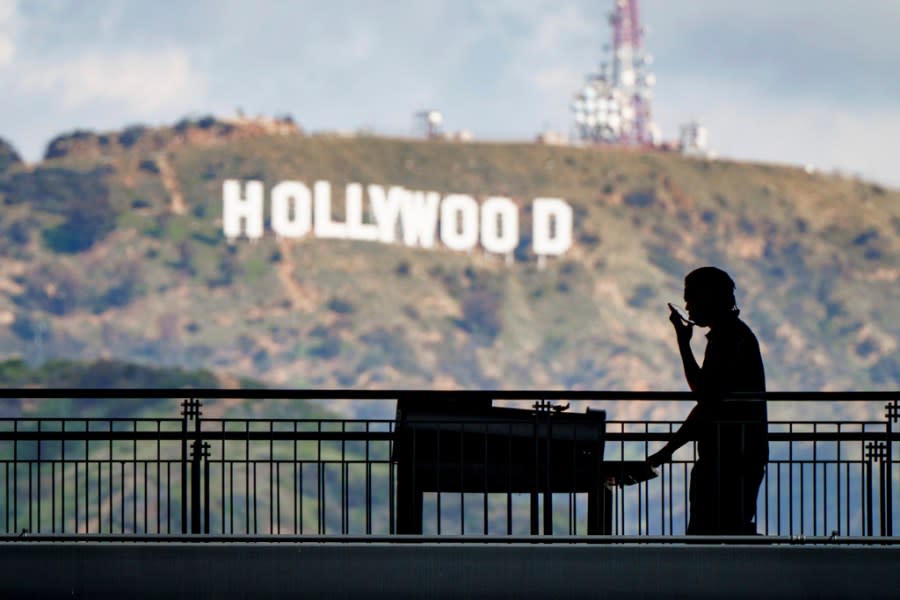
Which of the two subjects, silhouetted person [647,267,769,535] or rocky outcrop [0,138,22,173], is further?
rocky outcrop [0,138,22,173]

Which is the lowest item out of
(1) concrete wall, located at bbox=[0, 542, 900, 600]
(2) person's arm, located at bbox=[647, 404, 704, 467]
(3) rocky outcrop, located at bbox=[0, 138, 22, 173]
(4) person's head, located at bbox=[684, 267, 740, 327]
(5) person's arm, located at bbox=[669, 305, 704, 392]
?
(1) concrete wall, located at bbox=[0, 542, 900, 600]

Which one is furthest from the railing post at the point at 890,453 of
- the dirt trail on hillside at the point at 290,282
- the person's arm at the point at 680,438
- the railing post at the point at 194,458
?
the dirt trail on hillside at the point at 290,282

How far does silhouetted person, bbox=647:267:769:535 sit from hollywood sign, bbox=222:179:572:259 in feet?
454

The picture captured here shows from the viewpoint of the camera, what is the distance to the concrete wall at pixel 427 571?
359 inches

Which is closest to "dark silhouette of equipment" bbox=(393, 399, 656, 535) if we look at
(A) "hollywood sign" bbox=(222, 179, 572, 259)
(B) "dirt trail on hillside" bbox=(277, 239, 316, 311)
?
(B) "dirt trail on hillside" bbox=(277, 239, 316, 311)

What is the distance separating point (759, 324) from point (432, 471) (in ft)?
468

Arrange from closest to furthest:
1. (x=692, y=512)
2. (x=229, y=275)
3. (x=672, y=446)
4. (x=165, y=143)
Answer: (x=672, y=446)
(x=692, y=512)
(x=229, y=275)
(x=165, y=143)

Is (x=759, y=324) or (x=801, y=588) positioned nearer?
(x=801, y=588)

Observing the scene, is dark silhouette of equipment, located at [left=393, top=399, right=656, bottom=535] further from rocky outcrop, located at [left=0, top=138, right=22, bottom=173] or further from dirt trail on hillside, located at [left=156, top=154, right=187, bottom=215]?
rocky outcrop, located at [left=0, top=138, right=22, bottom=173]

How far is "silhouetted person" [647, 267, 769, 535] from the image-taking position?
8.34 meters

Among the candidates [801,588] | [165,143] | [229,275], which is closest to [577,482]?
[801,588]

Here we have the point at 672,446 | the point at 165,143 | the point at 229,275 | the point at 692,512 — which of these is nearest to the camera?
the point at 672,446

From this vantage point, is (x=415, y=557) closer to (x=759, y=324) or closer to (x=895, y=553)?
(x=895, y=553)

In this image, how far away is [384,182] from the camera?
15238 centimetres
